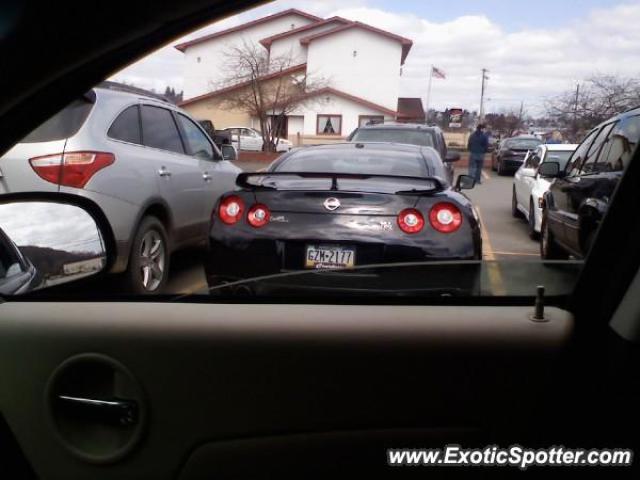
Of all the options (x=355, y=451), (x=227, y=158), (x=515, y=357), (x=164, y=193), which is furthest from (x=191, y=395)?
(x=227, y=158)

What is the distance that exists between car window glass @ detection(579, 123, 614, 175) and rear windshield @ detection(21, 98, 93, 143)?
174cm

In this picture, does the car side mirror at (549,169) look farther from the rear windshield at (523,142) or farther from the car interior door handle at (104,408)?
the car interior door handle at (104,408)

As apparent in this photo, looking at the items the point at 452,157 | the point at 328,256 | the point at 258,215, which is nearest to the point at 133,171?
the point at 258,215

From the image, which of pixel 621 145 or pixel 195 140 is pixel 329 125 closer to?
pixel 195 140

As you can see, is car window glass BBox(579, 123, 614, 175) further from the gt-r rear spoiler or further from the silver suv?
the silver suv

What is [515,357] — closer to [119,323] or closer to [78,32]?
[119,323]

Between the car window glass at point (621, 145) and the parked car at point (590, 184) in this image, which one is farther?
the parked car at point (590, 184)

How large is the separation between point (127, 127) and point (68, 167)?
1718mm

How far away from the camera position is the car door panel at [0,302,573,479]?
71.7 inches

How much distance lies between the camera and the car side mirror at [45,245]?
6.36 feet

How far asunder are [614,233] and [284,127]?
14602 mm

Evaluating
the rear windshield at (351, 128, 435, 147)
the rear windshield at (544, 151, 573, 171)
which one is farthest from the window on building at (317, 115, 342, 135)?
the rear windshield at (544, 151, 573, 171)

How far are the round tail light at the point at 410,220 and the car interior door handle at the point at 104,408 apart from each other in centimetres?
221

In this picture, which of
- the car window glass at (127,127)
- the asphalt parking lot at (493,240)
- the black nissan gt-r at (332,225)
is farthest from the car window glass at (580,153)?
the car window glass at (127,127)
